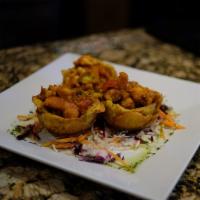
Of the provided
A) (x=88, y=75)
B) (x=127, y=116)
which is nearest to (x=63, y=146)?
(x=127, y=116)

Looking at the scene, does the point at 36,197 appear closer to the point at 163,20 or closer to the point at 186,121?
the point at 186,121

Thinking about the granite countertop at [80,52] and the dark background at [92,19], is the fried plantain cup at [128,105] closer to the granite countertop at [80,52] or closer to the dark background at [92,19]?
the granite countertop at [80,52]

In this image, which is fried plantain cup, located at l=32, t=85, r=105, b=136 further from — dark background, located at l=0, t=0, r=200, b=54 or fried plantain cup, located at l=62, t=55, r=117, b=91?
dark background, located at l=0, t=0, r=200, b=54

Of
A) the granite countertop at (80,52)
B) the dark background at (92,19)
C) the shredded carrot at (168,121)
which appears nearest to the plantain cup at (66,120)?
the granite countertop at (80,52)

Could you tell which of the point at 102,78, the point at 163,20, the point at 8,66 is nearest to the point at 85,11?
the point at 163,20

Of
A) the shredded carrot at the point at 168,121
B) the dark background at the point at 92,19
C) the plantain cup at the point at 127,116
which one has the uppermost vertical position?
the plantain cup at the point at 127,116

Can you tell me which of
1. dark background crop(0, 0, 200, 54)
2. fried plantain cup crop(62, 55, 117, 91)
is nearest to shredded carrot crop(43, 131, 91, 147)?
fried plantain cup crop(62, 55, 117, 91)

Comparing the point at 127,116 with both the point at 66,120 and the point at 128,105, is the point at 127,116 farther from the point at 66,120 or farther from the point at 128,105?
the point at 66,120
